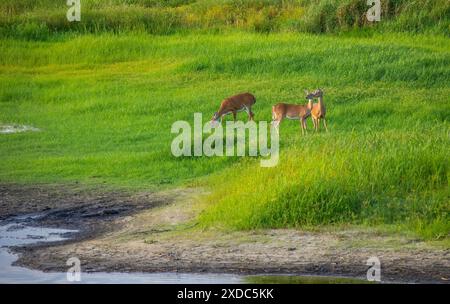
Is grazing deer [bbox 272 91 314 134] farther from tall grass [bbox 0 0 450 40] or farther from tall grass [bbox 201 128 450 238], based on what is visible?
tall grass [bbox 0 0 450 40]

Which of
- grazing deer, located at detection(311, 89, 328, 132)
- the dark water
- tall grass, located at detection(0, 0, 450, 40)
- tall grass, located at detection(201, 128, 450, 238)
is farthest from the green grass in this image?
the dark water

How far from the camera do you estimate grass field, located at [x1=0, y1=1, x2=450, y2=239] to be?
46.2 ft

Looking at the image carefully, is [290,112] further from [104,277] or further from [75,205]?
[104,277]

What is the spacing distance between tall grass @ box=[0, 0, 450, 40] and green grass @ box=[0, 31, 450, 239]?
82 cm

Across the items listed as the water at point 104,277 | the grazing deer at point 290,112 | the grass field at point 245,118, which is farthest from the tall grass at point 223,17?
the water at point 104,277

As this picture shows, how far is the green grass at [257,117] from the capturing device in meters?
14.1

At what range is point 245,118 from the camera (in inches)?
850

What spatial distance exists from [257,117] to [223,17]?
9339mm

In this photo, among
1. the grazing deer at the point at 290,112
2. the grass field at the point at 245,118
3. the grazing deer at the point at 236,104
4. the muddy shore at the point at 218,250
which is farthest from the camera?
the grazing deer at the point at 236,104

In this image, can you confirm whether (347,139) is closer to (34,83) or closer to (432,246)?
(432,246)

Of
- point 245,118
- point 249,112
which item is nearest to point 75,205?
point 249,112

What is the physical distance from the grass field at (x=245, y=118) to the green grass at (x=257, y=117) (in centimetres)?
3

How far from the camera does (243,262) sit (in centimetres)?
1284

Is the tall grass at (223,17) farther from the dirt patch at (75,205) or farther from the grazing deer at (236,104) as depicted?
the dirt patch at (75,205)
